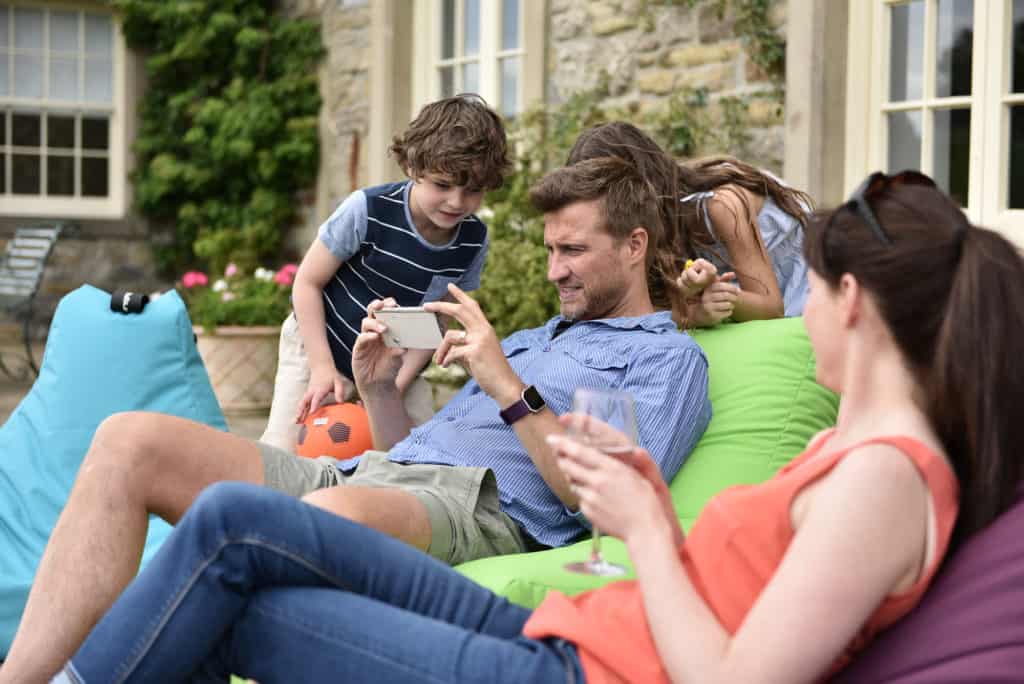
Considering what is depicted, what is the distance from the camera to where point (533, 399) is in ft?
8.38

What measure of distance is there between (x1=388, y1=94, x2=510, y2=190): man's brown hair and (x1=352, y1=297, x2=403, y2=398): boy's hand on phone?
477 millimetres

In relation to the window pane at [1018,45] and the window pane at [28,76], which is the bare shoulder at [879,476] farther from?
the window pane at [28,76]

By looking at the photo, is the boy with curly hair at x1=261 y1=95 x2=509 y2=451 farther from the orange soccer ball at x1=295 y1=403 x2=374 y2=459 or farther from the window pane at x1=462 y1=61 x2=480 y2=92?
the window pane at x1=462 y1=61 x2=480 y2=92

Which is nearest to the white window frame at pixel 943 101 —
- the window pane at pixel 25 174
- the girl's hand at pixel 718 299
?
the girl's hand at pixel 718 299

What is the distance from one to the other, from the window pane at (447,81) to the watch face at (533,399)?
585cm

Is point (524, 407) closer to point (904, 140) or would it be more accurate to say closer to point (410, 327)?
point (410, 327)

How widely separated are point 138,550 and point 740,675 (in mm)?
1258

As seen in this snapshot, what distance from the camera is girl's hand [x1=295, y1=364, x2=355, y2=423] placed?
3496mm

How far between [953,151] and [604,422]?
3.71 m

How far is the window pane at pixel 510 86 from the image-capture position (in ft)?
24.4

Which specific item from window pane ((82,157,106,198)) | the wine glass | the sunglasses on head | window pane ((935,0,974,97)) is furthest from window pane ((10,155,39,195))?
the sunglasses on head

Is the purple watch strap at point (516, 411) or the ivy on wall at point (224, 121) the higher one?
the ivy on wall at point (224, 121)

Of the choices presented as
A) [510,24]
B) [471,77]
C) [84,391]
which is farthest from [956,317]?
[471,77]

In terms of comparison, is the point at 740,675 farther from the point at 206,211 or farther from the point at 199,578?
the point at 206,211
